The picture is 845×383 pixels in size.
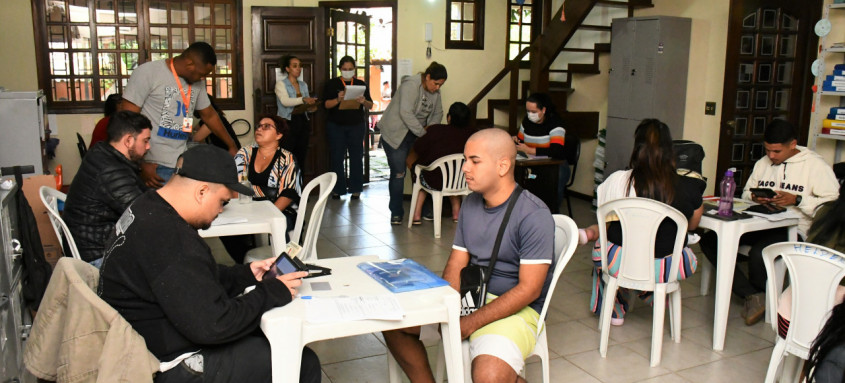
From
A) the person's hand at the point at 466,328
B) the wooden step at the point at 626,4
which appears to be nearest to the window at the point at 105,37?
the wooden step at the point at 626,4

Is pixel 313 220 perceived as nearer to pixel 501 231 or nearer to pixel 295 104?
pixel 501 231

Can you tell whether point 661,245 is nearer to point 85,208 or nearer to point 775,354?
point 775,354

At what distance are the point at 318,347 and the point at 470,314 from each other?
1.28m

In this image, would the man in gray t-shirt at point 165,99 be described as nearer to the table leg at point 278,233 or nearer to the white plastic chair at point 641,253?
the table leg at point 278,233

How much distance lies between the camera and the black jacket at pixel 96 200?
3.12 metres

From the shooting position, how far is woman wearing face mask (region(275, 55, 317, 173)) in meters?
7.07

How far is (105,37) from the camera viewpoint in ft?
22.9

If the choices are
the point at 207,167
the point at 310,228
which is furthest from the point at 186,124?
the point at 207,167

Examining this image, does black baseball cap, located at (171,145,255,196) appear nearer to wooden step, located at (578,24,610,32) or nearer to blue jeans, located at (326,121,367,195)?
blue jeans, located at (326,121,367,195)

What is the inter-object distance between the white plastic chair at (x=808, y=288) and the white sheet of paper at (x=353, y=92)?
198 inches

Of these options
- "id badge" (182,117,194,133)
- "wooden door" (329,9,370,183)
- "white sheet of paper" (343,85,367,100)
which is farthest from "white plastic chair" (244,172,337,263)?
"wooden door" (329,9,370,183)

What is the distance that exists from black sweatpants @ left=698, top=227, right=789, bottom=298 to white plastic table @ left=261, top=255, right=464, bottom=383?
8.16 ft

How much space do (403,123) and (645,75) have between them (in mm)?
2287

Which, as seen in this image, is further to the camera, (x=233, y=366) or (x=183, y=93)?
(x=183, y=93)
